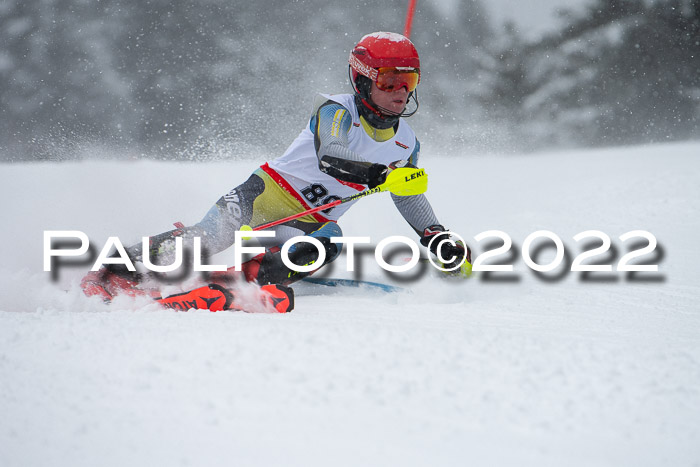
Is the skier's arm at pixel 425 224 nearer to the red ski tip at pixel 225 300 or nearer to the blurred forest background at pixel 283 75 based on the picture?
the red ski tip at pixel 225 300

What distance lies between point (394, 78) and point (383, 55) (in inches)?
4.6

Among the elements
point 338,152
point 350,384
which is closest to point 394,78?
point 338,152

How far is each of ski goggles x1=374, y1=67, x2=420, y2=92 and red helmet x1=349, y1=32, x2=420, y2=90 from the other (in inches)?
0.5

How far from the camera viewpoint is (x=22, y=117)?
13539 millimetres

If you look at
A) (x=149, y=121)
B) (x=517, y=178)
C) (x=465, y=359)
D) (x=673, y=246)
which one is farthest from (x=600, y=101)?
(x=465, y=359)

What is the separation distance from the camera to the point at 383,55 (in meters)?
2.78

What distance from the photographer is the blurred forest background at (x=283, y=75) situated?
1281 centimetres

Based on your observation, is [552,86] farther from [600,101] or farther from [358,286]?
[358,286]

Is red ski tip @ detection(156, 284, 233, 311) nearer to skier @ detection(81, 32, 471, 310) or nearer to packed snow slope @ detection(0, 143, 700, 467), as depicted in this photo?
packed snow slope @ detection(0, 143, 700, 467)

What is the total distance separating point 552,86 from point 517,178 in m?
8.94

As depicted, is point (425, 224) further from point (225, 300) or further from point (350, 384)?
point (350, 384)

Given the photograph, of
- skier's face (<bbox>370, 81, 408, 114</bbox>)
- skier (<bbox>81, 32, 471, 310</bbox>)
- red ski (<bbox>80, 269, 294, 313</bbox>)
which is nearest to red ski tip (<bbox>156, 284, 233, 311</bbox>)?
red ski (<bbox>80, 269, 294, 313</bbox>)

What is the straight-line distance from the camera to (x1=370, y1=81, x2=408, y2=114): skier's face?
9.27 ft

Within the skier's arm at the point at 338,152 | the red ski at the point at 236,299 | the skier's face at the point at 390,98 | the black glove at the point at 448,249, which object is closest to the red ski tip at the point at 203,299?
the red ski at the point at 236,299
